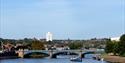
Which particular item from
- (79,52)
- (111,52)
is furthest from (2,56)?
(111,52)

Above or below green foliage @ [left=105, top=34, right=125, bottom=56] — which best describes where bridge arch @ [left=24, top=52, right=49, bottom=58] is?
below

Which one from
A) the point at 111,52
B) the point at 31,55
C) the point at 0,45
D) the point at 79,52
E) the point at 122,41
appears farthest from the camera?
the point at 0,45

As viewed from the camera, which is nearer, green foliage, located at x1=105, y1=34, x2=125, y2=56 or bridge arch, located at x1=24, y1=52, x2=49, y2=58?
green foliage, located at x1=105, y1=34, x2=125, y2=56

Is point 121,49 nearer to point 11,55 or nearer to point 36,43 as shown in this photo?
point 11,55

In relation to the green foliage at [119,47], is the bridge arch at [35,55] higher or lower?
lower

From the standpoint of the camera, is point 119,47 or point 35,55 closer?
point 119,47

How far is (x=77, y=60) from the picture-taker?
11369 cm

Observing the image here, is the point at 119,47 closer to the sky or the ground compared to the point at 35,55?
closer to the sky

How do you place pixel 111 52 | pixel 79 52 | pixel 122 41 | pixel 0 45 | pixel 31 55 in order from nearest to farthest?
pixel 122 41 < pixel 111 52 < pixel 79 52 < pixel 31 55 < pixel 0 45

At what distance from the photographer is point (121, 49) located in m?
114

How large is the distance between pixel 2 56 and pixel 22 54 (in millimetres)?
9005

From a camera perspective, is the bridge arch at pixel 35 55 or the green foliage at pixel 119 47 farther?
the bridge arch at pixel 35 55

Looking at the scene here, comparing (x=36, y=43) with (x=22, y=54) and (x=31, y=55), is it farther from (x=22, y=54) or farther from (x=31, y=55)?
(x=22, y=54)

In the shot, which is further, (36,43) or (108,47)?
(36,43)
